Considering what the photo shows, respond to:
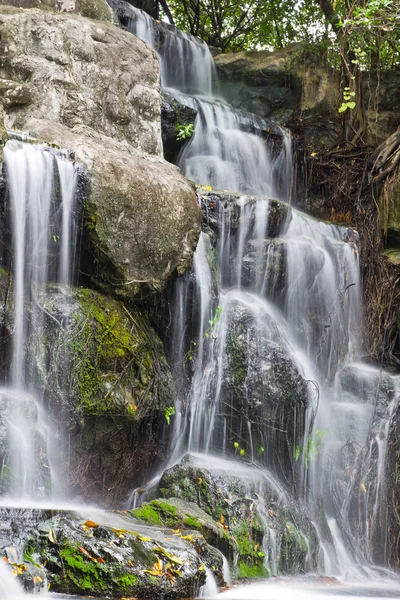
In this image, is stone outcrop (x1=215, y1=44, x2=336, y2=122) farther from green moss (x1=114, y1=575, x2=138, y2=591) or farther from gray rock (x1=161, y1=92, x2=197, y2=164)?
green moss (x1=114, y1=575, x2=138, y2=591)

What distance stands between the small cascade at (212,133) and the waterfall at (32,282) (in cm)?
424

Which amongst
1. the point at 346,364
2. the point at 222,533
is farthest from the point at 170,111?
the point at 222,533

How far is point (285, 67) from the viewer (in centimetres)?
1284

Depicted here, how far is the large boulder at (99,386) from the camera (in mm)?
6007

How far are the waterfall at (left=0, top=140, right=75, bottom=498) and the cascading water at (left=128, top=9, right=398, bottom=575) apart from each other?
1.54 m

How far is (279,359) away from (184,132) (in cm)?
392

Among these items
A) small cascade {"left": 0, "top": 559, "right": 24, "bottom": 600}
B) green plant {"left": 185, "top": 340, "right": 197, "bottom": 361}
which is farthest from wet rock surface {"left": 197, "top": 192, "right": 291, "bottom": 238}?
small cascade {"left": 0, "top": 559, "right": 24, "bottom": 600}

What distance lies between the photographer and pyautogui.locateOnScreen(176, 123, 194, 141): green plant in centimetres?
978

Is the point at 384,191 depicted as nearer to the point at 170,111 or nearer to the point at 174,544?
the point at 170,111

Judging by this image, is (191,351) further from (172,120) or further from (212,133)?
(212,133)

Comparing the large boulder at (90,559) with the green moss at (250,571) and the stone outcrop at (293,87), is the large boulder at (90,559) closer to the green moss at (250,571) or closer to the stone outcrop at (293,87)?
the green moss at (250,571)

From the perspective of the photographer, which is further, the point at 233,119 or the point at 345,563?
the point at 233,119

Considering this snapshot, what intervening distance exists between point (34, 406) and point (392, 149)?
7.10 m


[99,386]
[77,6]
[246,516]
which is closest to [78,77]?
[77,6]
